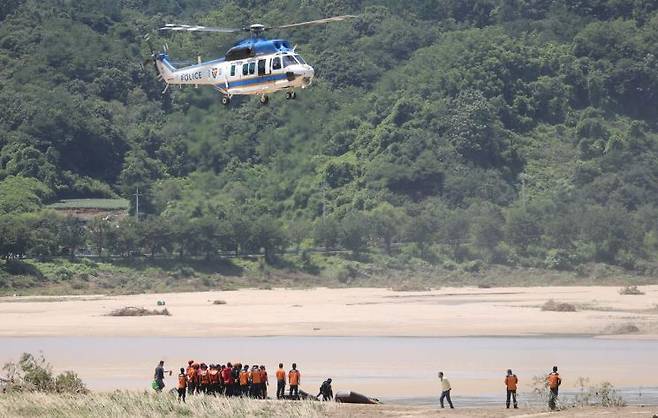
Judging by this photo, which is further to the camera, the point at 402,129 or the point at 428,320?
the point at 402,129

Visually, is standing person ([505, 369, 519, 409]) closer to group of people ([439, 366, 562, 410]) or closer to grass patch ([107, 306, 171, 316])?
group of people ([439, 366, 562, 410])

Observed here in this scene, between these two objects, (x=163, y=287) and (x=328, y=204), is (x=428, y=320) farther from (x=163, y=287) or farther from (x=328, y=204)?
(x=328, y=204)

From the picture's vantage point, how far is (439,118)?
15762cm

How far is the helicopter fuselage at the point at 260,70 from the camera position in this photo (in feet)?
192

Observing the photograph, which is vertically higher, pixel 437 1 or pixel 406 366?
pixel 437 1

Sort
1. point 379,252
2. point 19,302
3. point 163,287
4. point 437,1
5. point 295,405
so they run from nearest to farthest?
1. point 295,405
2. point 19,302
3. point 163,287
4. point 379,252
5. point 437,1

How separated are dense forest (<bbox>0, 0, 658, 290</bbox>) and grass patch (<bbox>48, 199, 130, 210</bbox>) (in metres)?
1.42

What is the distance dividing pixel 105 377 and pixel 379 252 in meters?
75.5

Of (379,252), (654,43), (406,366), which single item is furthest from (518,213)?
(406,366)

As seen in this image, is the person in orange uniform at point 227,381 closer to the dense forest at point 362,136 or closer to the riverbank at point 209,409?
the riverbank at point 209,409

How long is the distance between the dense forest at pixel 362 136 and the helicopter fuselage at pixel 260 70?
51316 mm

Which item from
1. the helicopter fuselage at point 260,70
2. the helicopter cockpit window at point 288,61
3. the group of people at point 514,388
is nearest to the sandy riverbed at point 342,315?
the helicopter fuselage at point 260,70

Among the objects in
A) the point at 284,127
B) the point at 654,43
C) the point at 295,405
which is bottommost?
the point at 295,405

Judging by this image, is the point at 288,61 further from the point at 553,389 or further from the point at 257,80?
the point at 553,389
